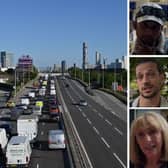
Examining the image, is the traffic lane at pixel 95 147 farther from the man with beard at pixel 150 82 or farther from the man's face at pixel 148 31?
the man's face at pixel 148 31

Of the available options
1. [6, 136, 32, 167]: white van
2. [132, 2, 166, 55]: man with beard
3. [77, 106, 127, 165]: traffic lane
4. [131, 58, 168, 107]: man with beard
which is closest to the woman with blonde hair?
[131, 58, 168, 107]: man with beard

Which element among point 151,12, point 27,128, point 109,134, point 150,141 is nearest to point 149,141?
point 150,141

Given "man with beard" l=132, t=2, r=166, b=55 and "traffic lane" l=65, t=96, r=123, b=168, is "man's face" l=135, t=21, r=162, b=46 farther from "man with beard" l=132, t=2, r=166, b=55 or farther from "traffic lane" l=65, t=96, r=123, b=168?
"traffic lane" l=65, t=96, r=123, b=168

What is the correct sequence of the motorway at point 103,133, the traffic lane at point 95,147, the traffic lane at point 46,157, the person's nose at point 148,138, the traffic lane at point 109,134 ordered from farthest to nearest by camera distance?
the traffic lane at point 109,134
the motorway at point 103,133
the traffic lane at point 95,147
the traffic lane at point 46,157
the person's nose at point 148,138

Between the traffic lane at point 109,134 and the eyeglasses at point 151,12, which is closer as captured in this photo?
the eyeglasses at point 151,12

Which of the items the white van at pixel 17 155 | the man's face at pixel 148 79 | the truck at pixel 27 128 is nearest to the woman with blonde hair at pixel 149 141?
the man's face at pixel 148 79

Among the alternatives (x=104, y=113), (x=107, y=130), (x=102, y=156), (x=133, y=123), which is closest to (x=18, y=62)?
(x=104, y=113)

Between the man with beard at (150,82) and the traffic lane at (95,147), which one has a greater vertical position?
the man with beard at (150,82)

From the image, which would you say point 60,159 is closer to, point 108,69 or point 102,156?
point 102,156

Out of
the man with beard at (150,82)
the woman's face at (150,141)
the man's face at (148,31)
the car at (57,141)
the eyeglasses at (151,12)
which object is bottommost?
the car at (57,141)
